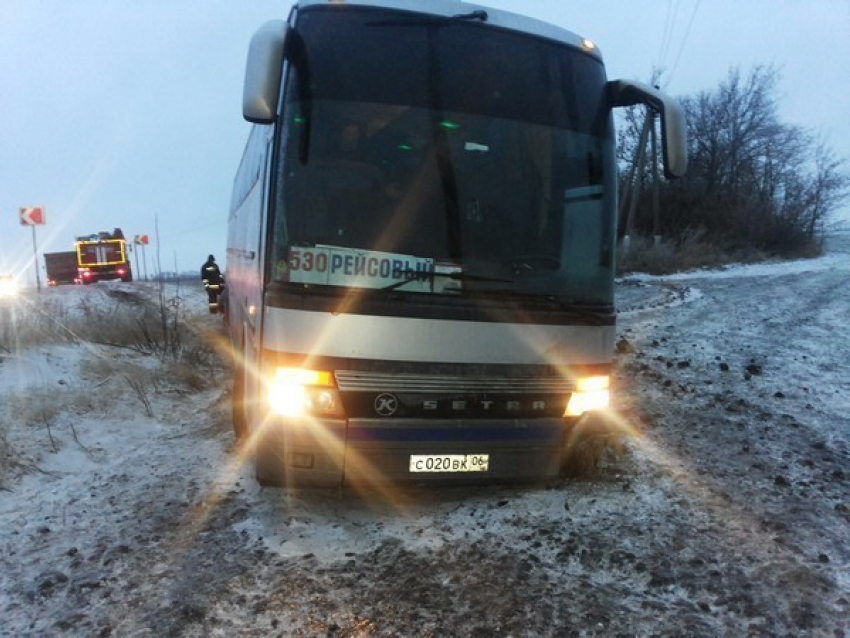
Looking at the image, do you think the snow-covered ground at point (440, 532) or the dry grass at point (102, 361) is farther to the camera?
the dry grass at point (102, 361)

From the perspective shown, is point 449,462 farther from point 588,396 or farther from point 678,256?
point 678,256

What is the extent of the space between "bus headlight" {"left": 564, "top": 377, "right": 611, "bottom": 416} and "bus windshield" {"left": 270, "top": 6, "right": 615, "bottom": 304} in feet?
1.81

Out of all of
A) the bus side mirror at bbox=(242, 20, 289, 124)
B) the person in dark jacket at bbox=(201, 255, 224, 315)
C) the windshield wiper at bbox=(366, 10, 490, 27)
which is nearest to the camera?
the bus side mirror at bbox=(242, 20, 289, 124)

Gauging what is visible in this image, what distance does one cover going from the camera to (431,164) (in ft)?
12.6

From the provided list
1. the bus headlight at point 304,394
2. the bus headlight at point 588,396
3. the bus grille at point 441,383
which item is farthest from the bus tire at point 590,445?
the bus headlight at point 304,394

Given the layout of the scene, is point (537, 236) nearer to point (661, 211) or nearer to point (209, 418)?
point (209, 418)

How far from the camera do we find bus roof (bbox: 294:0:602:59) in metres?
3.92

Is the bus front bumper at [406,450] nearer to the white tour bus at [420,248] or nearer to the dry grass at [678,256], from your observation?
the white tour bus at [420,248]

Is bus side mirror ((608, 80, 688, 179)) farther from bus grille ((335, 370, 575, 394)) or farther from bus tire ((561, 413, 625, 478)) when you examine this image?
bus tire ((561, 413, 625, 478))

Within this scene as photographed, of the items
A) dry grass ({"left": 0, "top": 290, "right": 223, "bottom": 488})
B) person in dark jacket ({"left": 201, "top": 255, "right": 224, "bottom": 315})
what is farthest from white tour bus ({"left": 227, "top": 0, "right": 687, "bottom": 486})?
person in dark jacket ({"left": 201, "top": 255, "right": 224, "bottom": 315})

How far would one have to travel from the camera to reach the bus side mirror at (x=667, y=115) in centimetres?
425

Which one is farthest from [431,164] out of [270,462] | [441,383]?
[270,462]

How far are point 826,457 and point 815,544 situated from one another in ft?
5.12

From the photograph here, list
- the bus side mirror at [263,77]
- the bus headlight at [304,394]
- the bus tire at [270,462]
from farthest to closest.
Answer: the bus tire at [270,462]
the bus headlight at [304,394]
the bus side mirror at [263,77]
